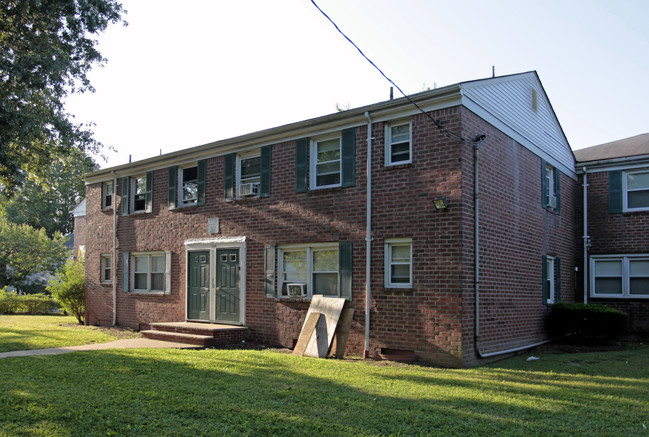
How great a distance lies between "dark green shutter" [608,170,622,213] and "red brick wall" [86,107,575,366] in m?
1.37

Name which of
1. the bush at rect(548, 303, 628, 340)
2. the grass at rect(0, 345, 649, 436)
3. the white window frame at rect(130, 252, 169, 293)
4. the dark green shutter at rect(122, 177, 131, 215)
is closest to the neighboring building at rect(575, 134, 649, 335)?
the bush at rect(548, 303, 628, 340)

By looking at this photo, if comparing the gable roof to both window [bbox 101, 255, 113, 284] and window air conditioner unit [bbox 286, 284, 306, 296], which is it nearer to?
window air conditioner unit [bbox 286, 284, 306, 296]

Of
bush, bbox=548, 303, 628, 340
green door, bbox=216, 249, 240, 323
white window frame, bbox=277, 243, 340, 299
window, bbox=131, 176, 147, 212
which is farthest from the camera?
window, bbox=131, 176, 147, 212

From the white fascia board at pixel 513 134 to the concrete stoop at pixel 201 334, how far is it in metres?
7.43

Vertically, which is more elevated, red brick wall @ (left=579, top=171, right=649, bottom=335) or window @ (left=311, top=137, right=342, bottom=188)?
window @ (left=311, top=137, right=342, bottom=188)

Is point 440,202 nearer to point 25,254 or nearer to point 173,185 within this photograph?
point 173,185

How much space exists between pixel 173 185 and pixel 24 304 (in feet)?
43.5

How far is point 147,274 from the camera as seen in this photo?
16547mm

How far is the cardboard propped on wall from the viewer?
11039 mm

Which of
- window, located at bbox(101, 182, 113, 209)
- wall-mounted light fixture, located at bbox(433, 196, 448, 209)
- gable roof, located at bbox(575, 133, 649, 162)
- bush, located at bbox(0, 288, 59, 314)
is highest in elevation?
gable roof, located at bbox(575, 133, 649, 162)

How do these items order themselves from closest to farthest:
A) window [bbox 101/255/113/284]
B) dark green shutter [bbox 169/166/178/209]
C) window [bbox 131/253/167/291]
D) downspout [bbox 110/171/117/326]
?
1. dark green shutter [bbox 169/166/178/209]
2. window [bbox 131/253/167/291]
3. downspout [bbox 110/171/117/326]
4. window [bbox 101/255/113/284]

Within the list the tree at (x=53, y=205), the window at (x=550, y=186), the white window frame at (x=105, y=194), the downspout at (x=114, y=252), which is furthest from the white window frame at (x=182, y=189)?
the tree at (x=53, y=205)

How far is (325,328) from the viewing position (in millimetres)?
11250

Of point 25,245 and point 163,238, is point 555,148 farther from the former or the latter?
point 25,245
